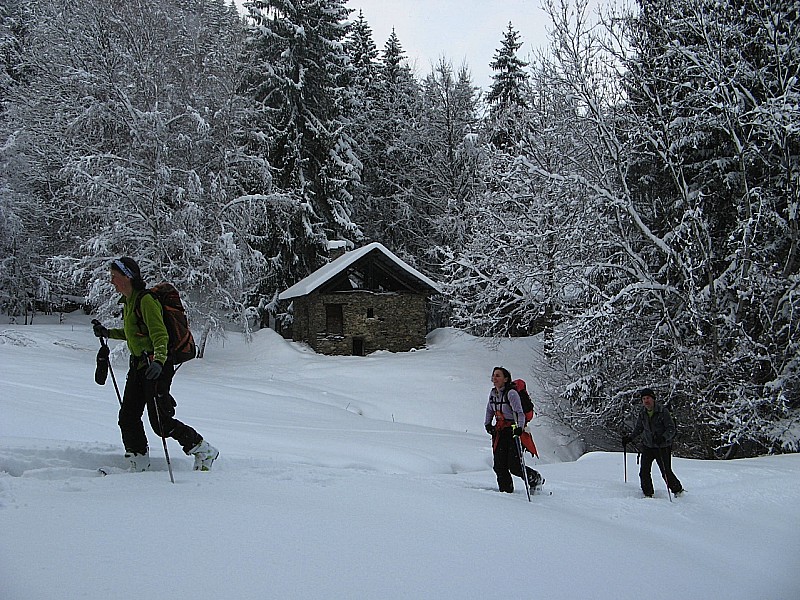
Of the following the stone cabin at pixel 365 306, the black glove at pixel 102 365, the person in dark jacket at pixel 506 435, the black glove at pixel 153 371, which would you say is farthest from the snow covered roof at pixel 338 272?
the black glove at pixel 153 371

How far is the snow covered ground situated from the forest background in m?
5.34

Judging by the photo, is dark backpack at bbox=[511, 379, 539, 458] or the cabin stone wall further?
the cabin stone wall

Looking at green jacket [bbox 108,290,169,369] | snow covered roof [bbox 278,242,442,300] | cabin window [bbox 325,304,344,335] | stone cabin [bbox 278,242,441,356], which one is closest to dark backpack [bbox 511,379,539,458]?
green jacket [bbox 108,290,169,369]

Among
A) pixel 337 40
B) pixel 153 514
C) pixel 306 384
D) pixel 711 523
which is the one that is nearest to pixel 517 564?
pixel 153 514

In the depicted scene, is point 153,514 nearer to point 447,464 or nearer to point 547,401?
point 447,464

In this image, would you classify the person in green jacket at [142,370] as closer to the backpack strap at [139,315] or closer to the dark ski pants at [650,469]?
the backpack strap at [139,315]

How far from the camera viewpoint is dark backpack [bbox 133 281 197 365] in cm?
575

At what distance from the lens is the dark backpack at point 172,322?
18.9ft

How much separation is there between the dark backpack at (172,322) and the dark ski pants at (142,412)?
138 millimetres

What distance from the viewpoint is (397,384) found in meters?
22.9

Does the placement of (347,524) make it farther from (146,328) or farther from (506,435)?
(506,435)

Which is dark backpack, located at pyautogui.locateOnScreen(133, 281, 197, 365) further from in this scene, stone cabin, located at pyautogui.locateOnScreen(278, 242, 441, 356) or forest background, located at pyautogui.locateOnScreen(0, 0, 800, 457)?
stone cabin, located at pyautogui.locateOnScreen(278, 242, 441, 356)

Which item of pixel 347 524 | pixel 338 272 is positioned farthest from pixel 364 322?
pixel 347 524

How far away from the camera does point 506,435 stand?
287 inches
